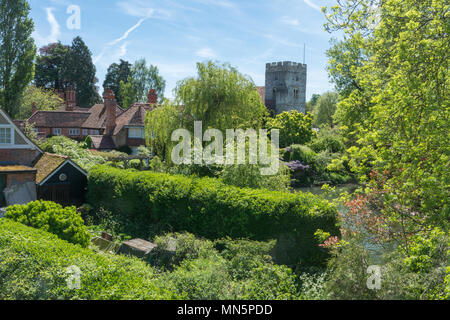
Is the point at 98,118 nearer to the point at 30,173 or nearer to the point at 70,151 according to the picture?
the point at 70,151

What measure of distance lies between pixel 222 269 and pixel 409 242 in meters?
4.83

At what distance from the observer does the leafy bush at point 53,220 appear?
42.3ft

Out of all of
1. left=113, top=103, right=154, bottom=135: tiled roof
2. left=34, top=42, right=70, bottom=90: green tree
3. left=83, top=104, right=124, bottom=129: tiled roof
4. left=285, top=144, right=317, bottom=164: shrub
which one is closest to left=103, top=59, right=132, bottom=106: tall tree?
left=34, top=42, right=70, bottom=90: green tree

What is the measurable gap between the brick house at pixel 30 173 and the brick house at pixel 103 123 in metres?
16.8

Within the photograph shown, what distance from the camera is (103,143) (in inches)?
1615

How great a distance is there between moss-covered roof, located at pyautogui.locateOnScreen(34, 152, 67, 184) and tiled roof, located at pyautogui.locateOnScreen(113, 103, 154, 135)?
1905 centimetres

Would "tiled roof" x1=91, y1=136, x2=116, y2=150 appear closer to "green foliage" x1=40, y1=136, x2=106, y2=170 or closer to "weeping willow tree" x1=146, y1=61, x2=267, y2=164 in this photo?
"green foliage" x1=40, y1=136, x2=106, y2=170

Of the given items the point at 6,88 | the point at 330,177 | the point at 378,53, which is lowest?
the point at 330,177

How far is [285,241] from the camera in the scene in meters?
12.7

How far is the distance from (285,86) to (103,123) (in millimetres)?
32157

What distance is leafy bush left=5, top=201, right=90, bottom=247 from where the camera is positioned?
12906 mm
